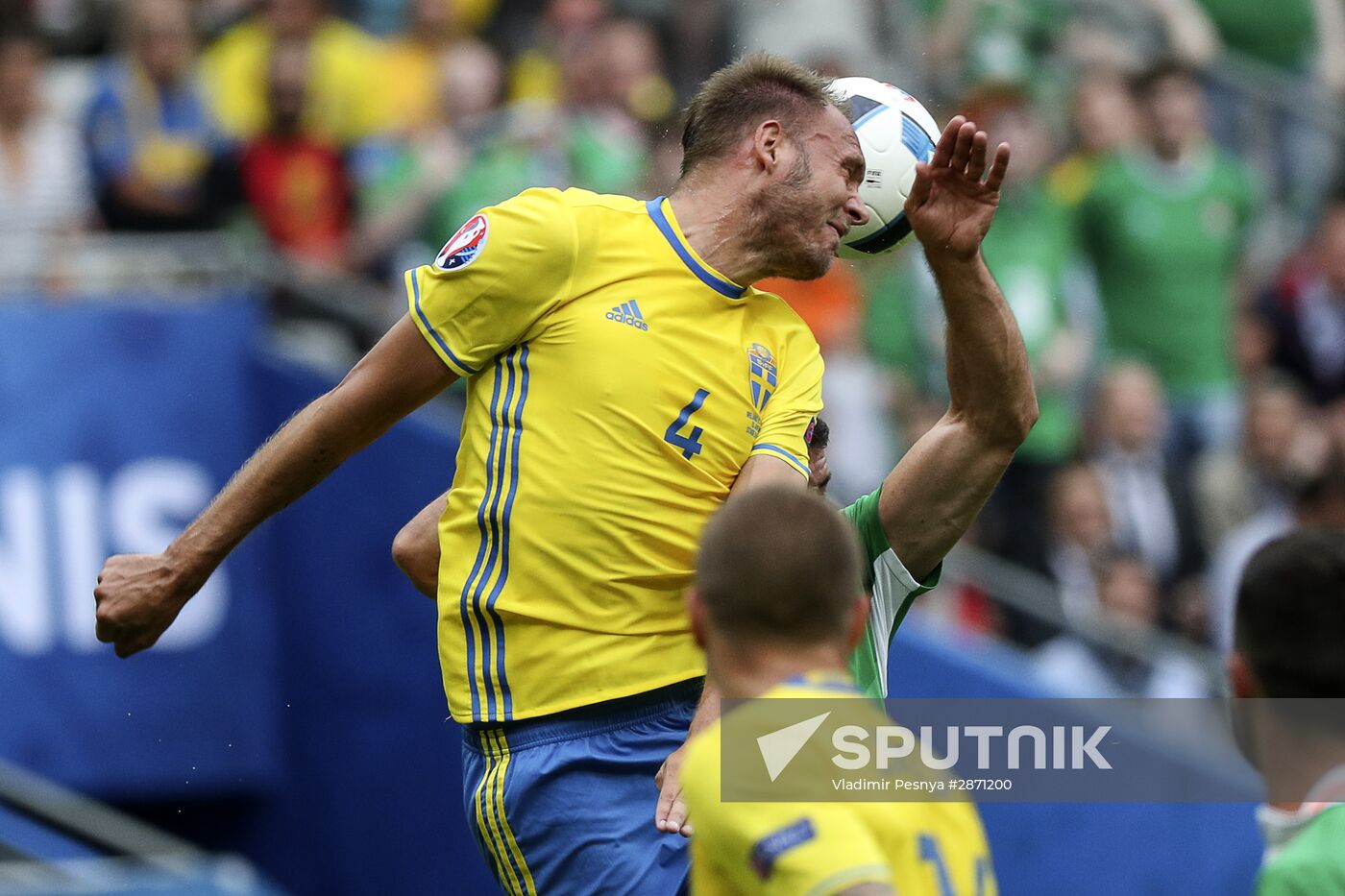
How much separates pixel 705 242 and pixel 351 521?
5.36m

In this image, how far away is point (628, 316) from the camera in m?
4.26

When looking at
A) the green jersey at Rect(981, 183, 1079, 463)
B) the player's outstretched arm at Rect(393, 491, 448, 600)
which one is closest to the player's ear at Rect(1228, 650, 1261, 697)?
the player's outstretched arm at Rect(393, 491, 448, 600)

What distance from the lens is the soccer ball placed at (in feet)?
15.2

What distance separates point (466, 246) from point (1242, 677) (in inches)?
73.1

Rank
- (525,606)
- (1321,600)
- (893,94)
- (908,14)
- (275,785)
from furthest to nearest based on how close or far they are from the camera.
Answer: (908,14)
(275,785)
(893,94)
(525,606)
(1321,600)

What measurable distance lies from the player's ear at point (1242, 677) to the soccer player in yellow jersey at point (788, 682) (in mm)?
475

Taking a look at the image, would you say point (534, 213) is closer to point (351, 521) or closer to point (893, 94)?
point (893, 94)

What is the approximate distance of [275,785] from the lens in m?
9.40

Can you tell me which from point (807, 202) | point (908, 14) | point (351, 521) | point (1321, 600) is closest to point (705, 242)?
point (807, 202)

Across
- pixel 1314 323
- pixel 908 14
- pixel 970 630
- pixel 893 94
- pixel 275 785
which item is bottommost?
pixel 275 785

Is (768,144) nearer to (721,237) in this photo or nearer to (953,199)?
(721,237)

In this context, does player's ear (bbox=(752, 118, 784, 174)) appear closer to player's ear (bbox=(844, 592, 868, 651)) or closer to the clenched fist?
player's ear (bbox=(844, 592, 868, 651))

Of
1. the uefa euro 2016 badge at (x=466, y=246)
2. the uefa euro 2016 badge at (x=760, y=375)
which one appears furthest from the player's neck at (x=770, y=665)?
the uefa euro 2016 badge at (x=466, y=246)

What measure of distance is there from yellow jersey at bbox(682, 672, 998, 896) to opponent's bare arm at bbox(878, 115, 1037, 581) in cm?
138
